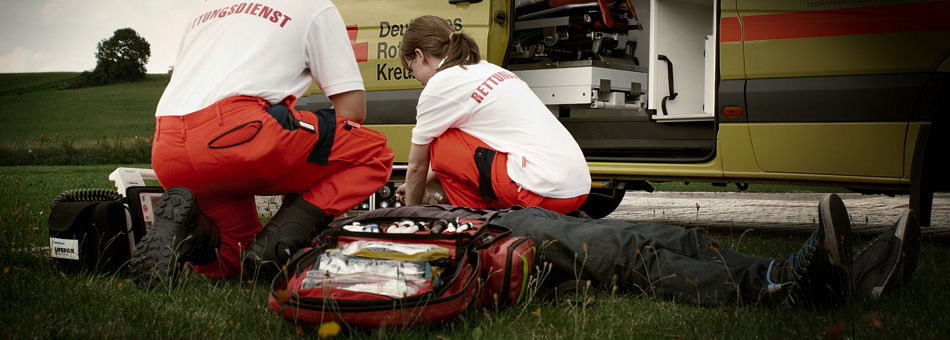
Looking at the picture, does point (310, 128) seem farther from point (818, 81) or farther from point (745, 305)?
point (818, 81)

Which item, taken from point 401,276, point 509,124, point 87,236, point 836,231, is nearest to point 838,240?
point 836,231

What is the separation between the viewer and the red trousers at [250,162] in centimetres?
258

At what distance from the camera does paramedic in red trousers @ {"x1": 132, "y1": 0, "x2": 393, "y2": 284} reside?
2578 mm

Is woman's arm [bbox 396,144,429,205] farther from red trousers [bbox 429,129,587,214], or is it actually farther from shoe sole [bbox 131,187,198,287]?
shoe sole [bbox 131,187,198,287]

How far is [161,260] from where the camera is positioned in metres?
2.52

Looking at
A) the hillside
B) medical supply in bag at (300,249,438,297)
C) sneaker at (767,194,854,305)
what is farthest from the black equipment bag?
the hillside

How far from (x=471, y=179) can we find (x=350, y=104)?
73 centimetres

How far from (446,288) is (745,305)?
98 cm

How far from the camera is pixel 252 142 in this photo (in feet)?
8.47

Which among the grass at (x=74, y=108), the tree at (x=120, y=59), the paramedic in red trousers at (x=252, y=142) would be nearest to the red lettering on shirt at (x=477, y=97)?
the paramedic in red trousers at (x=252, y=142)

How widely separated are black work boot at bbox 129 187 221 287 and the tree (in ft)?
157

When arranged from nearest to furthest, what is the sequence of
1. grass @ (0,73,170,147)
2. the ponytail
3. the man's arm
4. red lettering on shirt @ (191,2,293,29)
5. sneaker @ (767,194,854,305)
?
sneaker @ (767,194,854,305)
red lettering on shirt @ (191,2,293,29)
the man's arm
the ponytail
grass @ (0,73,170,147)

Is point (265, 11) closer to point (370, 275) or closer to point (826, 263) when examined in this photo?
point (370, 275)

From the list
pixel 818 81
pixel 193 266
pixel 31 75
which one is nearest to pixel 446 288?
pixel 193 266
